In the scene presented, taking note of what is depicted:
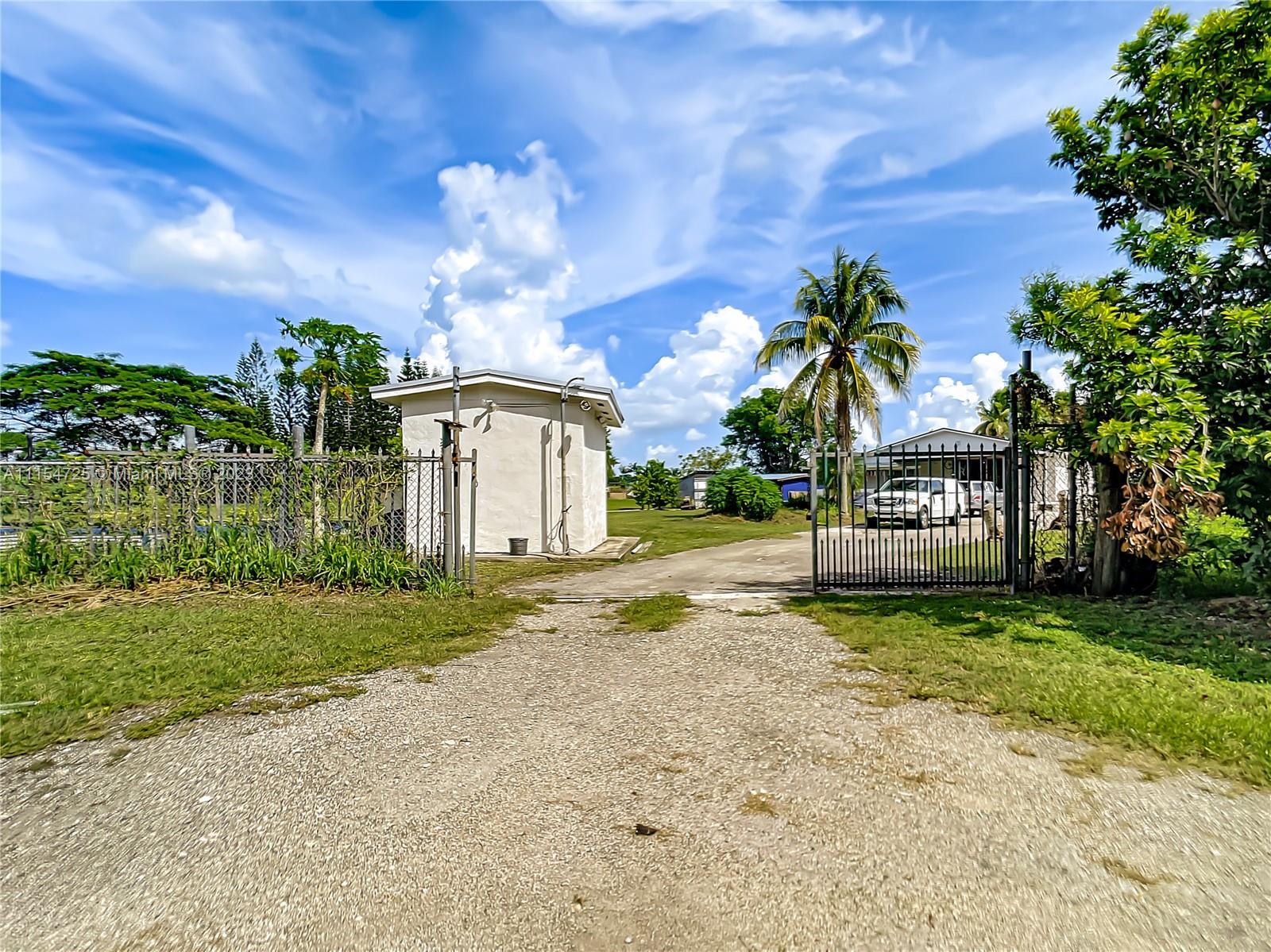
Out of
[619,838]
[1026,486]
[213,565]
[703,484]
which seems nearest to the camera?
[619,838]

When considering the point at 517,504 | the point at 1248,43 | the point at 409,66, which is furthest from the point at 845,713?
the point at 517,504

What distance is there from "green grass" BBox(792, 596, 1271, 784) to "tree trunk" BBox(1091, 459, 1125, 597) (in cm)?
46

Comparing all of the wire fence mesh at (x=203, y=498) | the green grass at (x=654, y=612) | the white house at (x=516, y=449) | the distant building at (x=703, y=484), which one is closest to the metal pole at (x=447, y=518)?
the wire fence mesh at (x=203, y=498)

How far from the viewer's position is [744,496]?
974 inches

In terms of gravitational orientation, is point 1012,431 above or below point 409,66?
below

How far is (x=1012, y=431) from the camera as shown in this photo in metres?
7.79

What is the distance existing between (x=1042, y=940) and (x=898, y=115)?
8448mm

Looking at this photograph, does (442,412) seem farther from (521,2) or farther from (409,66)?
(521,2)

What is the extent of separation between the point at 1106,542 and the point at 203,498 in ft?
36.5

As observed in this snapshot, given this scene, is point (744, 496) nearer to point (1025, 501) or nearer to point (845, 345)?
point (845, 345)

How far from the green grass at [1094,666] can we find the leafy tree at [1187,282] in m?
0.93

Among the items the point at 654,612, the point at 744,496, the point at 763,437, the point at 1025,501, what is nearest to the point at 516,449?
the point at 654,612

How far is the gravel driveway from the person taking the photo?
2133mm

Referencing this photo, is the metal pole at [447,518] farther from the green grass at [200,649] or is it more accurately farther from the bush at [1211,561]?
the bush at [1211,561]
